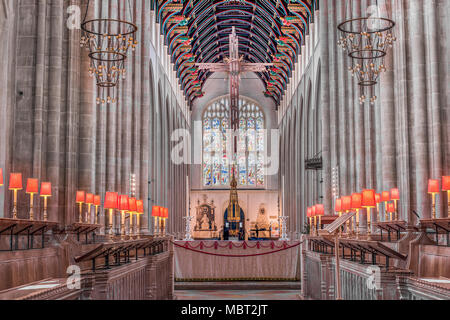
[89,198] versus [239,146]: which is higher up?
[239,146]

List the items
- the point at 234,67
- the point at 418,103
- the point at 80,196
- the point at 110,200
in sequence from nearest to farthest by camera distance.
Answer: the point at 110,200 → the point at 80,196 → the point at 418,103 → the point at 234,67

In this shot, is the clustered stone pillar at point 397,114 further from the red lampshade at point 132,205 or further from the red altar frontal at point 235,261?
the red lampshade at point 132,205

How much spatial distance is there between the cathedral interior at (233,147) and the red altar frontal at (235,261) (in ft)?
0.15

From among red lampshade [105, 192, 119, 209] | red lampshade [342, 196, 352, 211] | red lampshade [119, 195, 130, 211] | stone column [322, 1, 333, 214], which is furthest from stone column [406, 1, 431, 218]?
stone column [322, 1, 333, 214]

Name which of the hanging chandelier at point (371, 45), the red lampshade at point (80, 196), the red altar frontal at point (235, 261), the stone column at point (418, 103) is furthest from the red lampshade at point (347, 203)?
the red altar frontal at point (235, 261)

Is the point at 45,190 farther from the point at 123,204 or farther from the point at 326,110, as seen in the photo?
the point at 326,110

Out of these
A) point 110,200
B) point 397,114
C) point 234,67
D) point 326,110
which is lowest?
point 110,200

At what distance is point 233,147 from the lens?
3094 centimetres

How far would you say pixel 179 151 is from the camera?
40.0 meters

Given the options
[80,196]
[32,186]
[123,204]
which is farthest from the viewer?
[80,196]

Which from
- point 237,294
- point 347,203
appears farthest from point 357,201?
point 237,294

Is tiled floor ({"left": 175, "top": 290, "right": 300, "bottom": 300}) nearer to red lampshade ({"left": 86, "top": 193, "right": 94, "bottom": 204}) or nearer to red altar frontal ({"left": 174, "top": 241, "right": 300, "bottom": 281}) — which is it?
red altar frontal ({"left": 174, "top": 241, "right": 300, "bottom": 281})

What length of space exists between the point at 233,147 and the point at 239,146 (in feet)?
49.8
